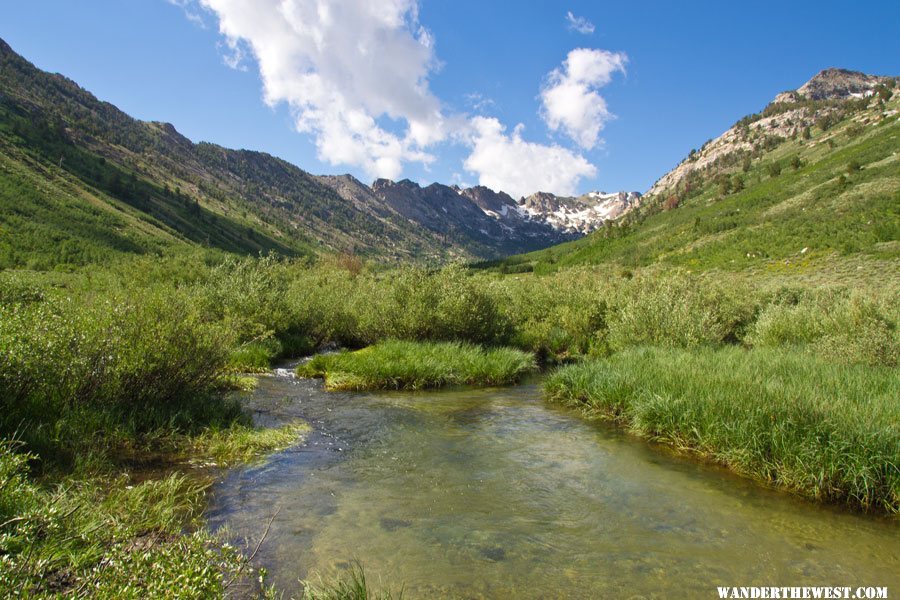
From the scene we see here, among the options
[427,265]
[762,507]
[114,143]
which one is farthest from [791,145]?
[114,143]

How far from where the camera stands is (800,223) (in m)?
68.1

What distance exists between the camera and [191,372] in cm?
1085

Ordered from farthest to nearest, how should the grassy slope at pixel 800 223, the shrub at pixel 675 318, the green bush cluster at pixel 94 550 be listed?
the grassy slope at pixel 800 223 < the shrub at pixel 675 318 < the green bush cluster at pixel 94 550

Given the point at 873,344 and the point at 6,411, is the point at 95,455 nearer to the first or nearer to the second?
the point at 6,411

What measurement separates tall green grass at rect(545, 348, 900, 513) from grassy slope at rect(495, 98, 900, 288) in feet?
120

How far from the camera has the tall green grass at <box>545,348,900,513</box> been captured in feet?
26.0

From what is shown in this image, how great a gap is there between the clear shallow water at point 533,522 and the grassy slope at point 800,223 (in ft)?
140

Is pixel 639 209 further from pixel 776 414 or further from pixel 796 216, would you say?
pixel 776 414

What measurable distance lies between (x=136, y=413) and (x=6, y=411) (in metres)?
2.22

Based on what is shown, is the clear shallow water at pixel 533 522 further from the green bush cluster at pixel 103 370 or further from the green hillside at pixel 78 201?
the green hillside at pixel 78 201

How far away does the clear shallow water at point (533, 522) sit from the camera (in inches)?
234

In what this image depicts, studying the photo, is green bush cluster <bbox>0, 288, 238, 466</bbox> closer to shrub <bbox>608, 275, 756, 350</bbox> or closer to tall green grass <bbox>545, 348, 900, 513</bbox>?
tall green grass <bbox>545, 348, 900, 513</bbox>

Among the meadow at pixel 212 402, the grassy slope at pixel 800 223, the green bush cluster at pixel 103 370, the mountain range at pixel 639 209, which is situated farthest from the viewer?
the mountain range at pixel 639 209

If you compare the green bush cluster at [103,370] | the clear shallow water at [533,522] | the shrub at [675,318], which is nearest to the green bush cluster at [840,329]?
the shrub at [675,318]
